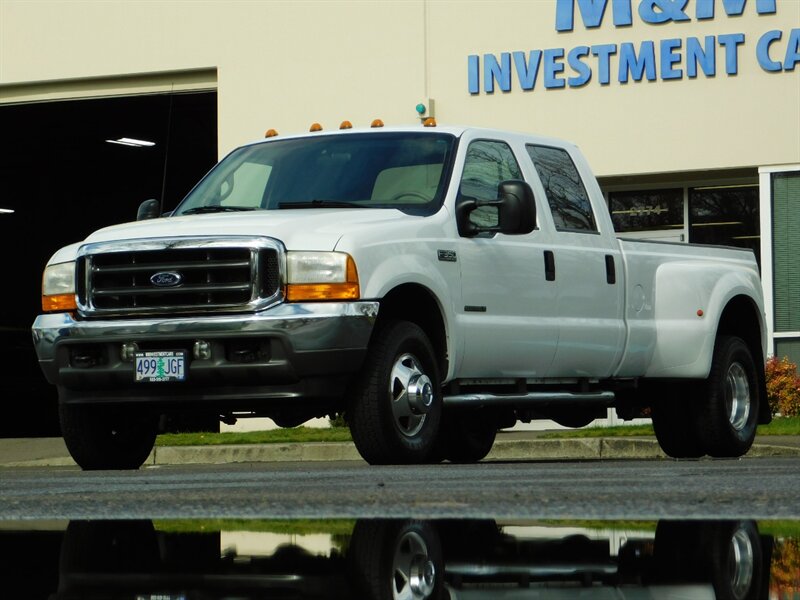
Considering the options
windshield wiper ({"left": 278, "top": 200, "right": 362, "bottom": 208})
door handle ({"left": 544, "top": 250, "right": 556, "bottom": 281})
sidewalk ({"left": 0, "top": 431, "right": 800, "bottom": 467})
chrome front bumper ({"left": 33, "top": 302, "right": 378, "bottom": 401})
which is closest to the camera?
chrome front bumper ({"left": 33, "top": 302, "right": 378, "bottom": 401})

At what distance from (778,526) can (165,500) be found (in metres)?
2.40

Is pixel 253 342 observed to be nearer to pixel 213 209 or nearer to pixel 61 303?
pixel 61 303

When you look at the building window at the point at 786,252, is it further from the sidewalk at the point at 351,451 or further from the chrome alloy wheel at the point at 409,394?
the chrome alloy wheel at the point at 409,394

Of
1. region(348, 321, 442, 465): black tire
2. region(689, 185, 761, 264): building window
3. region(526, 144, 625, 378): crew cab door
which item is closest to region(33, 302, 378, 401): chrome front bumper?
region(348, 321, 442, 465): black tire

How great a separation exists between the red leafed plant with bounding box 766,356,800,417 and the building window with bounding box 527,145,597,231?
24.3 feet

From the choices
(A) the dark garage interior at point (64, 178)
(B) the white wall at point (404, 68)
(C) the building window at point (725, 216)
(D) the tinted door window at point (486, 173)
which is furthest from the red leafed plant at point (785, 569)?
(A) the dark garage interior at point (64, 178)

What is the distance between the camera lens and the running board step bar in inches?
378

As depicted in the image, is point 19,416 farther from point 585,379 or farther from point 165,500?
point 165,500

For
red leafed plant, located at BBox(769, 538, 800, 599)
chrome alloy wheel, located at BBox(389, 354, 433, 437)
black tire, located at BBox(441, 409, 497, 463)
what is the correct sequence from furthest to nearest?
1. black tire, located at BBox(441, 409, 497, 463)
2. chrome alloy wheel, located at BBox(389, 354, 433, 437)
3. red leafed plant, located at BBox(769, 538, 800, 599)

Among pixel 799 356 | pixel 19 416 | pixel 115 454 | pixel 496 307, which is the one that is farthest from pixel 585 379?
pixel 19 416

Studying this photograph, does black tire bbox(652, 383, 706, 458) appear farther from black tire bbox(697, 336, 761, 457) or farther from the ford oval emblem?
the ford oval emblem

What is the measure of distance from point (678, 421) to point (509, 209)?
9.30 ft

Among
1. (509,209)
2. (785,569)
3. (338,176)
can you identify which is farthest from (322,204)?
(785,569)

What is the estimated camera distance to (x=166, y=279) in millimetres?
9031
